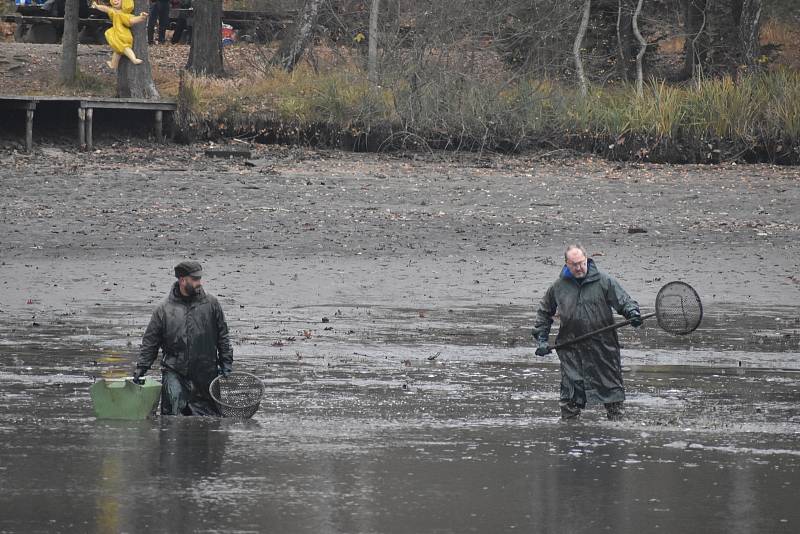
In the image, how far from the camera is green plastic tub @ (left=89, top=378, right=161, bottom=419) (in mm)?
11281

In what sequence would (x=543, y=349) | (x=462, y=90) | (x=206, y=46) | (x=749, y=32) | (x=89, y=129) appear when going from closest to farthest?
(x=543, y=349) < (x=89, y=129) < (x=462, y=90) < (x=206, y=46) < (x=749, y=32)

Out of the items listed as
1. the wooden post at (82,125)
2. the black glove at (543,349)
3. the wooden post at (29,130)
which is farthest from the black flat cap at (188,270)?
the wooden post at (82,125)

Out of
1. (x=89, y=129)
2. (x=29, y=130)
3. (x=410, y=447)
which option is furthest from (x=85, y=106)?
(x=410, y=447)

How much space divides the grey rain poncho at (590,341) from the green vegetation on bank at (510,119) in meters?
18.4

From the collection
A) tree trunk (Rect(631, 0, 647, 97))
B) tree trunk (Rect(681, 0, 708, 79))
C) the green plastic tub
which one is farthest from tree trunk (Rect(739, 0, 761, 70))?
the green plastic tub

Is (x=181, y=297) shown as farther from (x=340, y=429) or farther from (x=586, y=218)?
(x=586, y=218)

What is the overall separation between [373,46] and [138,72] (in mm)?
4922

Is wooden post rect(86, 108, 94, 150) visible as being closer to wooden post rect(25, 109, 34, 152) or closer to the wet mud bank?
the wet mud bank

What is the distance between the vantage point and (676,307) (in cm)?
1224

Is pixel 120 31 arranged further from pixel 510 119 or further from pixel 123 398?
pixel 123 398

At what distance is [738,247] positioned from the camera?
21.9 m

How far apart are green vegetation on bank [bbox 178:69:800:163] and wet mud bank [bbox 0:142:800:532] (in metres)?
0.94

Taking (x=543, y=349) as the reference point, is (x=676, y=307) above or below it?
above

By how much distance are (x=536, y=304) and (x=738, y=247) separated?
5.11 m
